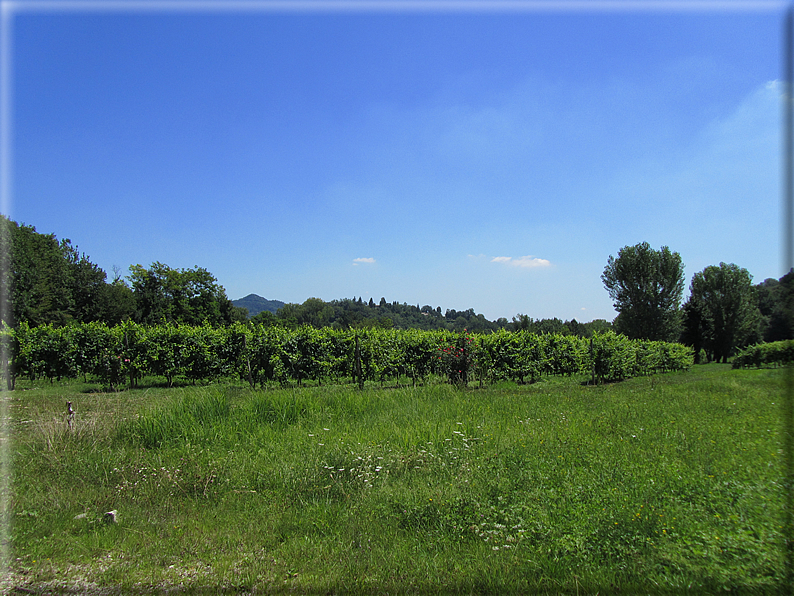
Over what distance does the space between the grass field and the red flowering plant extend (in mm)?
7782

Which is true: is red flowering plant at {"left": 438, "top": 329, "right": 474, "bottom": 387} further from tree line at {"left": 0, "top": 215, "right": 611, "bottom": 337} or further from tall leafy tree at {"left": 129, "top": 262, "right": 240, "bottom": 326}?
tall leafy tree at {"left": 129, "top": 262, "right": 240, "bottom": 326}

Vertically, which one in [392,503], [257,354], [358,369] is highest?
[257,354]

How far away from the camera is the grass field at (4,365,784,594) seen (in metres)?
3.14

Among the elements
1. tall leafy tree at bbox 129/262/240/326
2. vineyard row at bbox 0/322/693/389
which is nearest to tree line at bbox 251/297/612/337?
tall leafy tree at bbox 129/262/240/326

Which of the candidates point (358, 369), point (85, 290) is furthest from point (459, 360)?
point (85, 290)

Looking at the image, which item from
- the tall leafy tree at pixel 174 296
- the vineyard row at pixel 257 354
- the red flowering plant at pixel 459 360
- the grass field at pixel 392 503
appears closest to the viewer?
the grass field at pixel 392 503

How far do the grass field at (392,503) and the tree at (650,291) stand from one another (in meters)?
41.2

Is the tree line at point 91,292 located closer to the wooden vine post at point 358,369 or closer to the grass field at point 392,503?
the wooden vine post at point 358,369

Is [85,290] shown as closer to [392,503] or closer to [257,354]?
[257,354]

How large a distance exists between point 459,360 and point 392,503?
11373 mm

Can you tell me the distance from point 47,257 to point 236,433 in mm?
50757

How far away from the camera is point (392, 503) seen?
431cm

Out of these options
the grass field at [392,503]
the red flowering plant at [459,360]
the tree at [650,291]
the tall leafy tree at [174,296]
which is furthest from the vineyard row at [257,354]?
Answer: the tall leafy tree at [174,296]

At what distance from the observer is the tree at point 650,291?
140 feet
